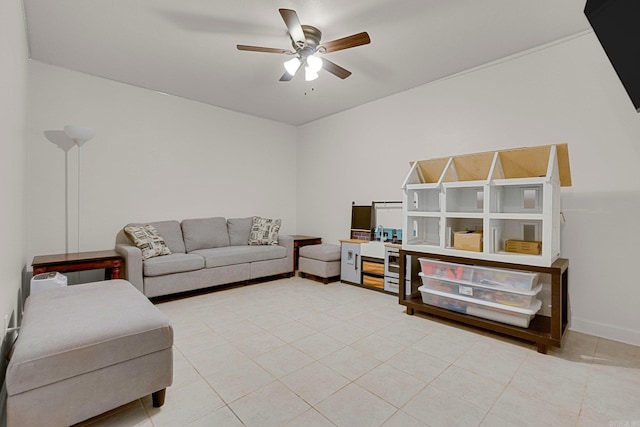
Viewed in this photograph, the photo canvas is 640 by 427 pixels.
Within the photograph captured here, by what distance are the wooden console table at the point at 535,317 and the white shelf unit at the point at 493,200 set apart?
0.19 ft

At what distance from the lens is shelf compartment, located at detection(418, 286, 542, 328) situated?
2455 mm

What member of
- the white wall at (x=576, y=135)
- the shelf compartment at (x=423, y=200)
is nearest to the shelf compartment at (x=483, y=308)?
the white wall at (x=576, y=135)

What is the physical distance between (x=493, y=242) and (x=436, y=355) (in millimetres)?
1109

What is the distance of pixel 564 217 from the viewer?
2.89 metres

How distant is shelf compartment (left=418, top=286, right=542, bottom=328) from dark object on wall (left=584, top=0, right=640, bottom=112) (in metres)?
1.69

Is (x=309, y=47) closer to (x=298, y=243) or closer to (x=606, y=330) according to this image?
(x=298, y=243)

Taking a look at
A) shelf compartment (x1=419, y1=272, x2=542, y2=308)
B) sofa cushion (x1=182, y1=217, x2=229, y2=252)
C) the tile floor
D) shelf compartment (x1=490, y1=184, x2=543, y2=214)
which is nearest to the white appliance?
the tile floor

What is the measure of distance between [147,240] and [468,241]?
3.63 m

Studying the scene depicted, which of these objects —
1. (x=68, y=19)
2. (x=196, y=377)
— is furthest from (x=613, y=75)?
(x=68, y=19)

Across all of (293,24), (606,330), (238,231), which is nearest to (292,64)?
(293,24)

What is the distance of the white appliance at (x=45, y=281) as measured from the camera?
2.61 meters

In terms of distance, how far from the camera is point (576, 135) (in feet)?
9.26

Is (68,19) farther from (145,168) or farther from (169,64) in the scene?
(145,168)

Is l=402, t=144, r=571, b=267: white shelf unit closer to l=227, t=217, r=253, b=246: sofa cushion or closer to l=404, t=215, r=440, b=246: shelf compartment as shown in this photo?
l=404, t=215, r=440, b=246: shelf compartment
